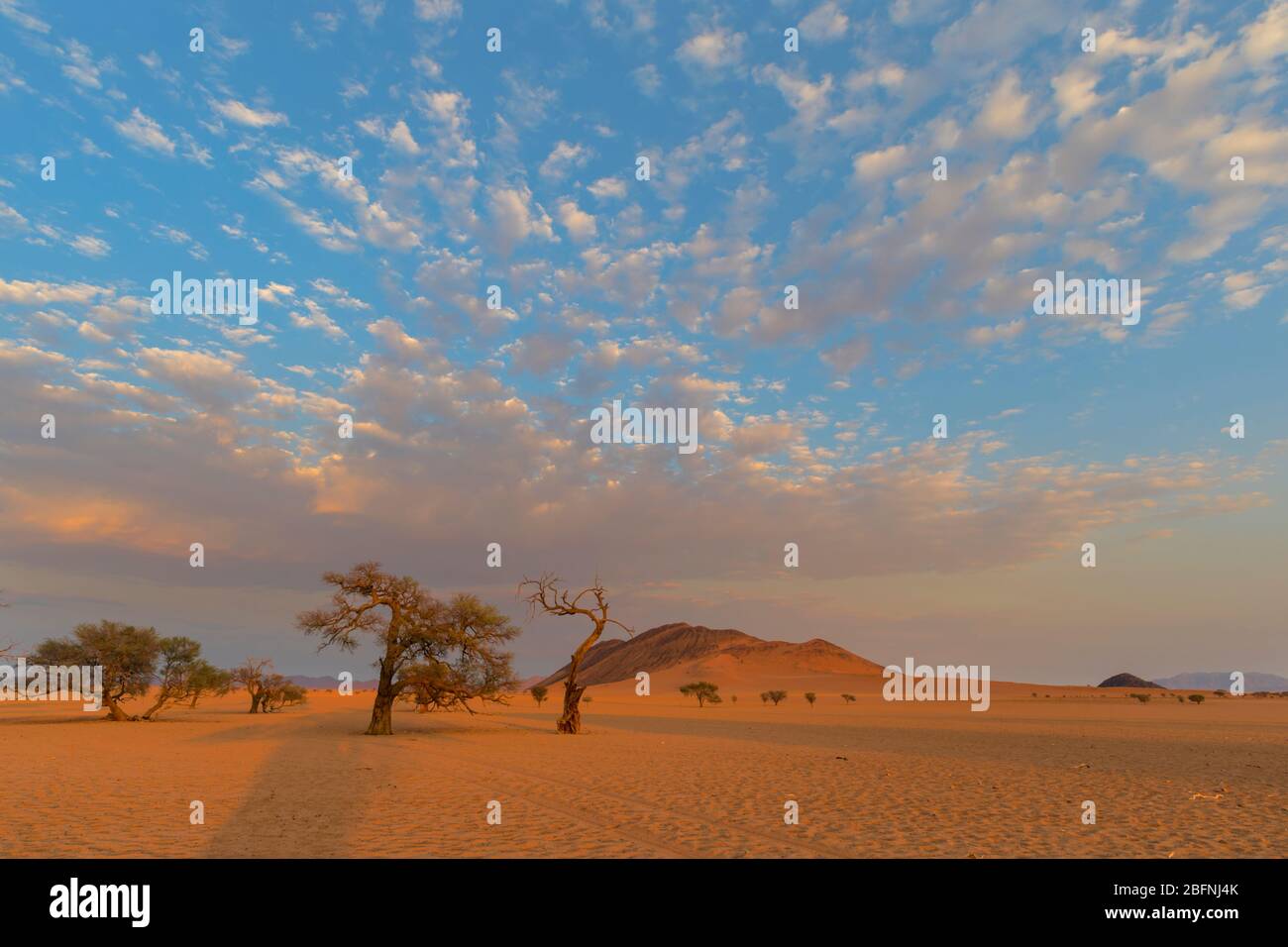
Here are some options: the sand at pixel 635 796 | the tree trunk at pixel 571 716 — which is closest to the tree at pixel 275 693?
the sand at pixel 635 796

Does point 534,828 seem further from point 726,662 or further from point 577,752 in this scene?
point 726,662

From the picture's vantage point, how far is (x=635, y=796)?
1461 cm

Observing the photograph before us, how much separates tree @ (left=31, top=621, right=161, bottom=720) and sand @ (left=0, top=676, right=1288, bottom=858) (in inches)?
412

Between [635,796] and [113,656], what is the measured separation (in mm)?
40073

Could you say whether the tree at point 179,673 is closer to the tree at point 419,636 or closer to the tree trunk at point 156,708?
the tree trunk at point 156,708

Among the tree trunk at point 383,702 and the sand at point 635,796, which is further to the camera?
the tree trunk at point 383,702

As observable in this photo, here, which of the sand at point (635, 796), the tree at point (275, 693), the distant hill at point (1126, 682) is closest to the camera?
the sand at point (635, 796)

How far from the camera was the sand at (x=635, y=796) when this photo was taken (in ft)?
32.7

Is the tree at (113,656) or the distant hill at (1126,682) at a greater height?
the tree at (113,656)

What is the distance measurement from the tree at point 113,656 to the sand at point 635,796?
34.3 ft

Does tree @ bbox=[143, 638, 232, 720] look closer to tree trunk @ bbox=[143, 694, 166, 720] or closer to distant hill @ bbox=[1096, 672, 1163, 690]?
tree trunk @ bbox=[143, 694, 166, 720]

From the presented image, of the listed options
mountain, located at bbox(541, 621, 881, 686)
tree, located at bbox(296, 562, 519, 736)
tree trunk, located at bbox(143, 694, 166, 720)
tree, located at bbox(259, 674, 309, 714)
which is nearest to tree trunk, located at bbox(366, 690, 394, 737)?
tree, located at bbox(296, 562, 519, 736)
